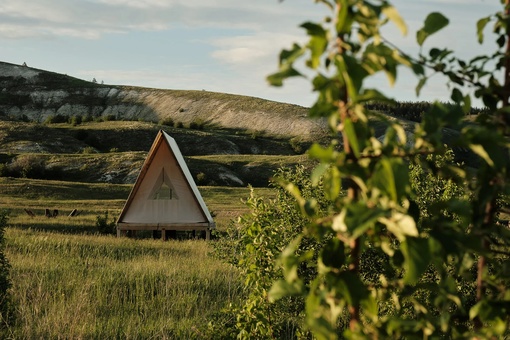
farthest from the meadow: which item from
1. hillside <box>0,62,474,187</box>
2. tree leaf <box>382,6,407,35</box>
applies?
tree leaf <box>382,6,407,35</box>

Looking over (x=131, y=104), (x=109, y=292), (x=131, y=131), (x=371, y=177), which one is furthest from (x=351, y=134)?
(x=131, y=104)

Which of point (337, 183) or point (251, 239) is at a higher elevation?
point (337, 183)

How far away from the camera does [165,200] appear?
22672 mm

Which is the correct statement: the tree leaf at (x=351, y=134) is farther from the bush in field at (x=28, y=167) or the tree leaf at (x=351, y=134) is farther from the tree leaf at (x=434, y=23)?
the bush in field at (x=28, y=167)

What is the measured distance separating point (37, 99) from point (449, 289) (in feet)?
428

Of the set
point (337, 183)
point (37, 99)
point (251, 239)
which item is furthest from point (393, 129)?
point (37, 99)

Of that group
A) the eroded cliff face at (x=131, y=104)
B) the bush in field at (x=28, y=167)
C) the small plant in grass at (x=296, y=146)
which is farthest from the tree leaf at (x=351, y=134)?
the eroded cliff face at (x=131, y=104)

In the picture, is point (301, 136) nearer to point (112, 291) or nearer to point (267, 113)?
point (267, 113)

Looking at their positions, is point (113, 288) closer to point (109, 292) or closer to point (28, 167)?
point (109, 292)

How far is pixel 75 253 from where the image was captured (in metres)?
14.7

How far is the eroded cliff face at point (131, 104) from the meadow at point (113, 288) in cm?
8725

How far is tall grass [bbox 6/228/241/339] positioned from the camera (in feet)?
25.6

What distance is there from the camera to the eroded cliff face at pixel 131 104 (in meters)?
110

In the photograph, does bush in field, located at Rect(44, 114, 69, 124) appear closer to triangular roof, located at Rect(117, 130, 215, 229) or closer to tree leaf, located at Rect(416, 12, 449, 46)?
triangular roof, located at Rect(117, 130, 215, 229)
